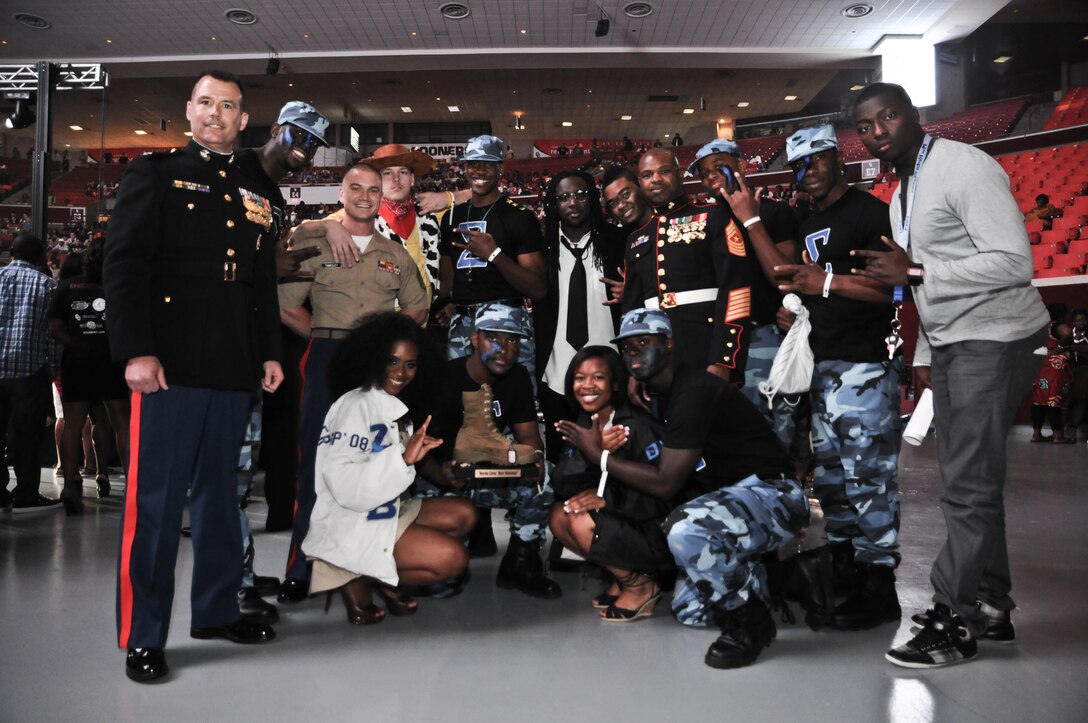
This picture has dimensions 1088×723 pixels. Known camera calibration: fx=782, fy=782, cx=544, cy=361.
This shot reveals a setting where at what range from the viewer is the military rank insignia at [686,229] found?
3.46 m

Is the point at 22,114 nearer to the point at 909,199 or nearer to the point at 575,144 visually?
the point at 909,199

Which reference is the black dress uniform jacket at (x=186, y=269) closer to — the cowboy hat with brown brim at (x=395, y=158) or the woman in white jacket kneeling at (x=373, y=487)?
the woman in white jacket kneeling at (x=373, y=487)

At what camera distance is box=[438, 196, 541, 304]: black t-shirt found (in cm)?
396

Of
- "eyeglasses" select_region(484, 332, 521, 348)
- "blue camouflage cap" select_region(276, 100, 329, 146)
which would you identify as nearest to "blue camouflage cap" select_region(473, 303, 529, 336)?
"eyeglasses" select_region(484, 332, 521, 348)

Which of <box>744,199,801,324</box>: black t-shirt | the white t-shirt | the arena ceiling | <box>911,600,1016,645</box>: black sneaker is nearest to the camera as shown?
<box>911,600,1016,645</box>: black sneaker

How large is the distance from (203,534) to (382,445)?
2.29 feet

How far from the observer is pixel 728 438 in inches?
119

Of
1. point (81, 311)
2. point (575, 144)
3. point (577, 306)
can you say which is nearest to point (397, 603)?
point (577, 306)

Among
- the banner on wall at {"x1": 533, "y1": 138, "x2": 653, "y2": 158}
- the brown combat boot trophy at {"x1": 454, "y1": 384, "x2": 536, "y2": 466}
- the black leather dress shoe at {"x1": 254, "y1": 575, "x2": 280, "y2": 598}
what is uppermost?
the banner on wall at {"x1": 533, "y1": 138, "x2": 653, "y2": 158}

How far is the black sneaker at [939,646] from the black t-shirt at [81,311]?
539 cm

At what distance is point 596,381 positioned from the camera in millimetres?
3111

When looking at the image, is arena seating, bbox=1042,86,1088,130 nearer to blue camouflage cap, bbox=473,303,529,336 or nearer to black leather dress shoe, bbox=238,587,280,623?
blue camouflage cap, bbox=473,303,529,336

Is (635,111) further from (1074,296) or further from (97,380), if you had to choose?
(97,380)

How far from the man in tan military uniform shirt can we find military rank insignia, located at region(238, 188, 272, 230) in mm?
468
